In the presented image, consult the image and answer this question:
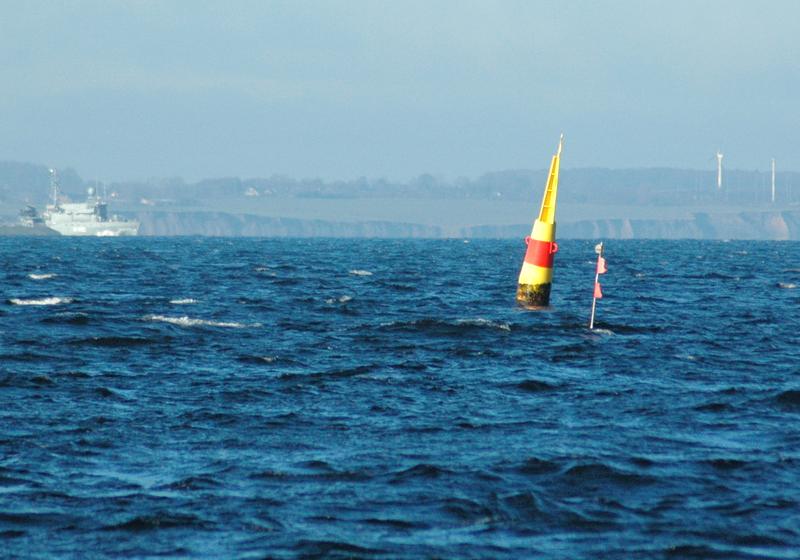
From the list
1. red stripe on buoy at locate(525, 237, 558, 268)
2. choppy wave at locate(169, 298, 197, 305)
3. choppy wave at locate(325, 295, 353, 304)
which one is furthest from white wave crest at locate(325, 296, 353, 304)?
red stripe on buoy at locate(525, 237, 558, 268)

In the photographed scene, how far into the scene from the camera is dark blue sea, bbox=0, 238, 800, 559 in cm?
1042

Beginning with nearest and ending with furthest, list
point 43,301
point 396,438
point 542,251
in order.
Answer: point 396,438 → point 542,251 → point 43,301

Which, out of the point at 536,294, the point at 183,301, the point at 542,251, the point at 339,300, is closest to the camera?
the point at 542,251

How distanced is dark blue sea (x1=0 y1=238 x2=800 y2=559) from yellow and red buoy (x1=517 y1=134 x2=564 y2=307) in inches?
61.5

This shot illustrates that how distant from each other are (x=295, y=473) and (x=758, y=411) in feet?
23.9

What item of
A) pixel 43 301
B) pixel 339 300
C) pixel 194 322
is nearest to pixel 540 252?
pixel 194 322

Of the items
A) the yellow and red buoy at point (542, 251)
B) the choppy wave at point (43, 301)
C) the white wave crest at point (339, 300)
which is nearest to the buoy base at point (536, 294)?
the yellow and red buoy at point (542, 251)

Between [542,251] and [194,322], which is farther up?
[542,251]

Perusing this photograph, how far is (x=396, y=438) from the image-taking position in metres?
14.6

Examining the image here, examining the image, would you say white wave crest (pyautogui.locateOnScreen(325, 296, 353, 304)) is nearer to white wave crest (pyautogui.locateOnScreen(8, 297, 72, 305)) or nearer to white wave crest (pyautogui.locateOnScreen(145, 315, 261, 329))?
white wave crest (pyautogui.locateOnScreen(8, 297, 72, 305))

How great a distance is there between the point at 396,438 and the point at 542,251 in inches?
636

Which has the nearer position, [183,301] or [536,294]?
[536,294]

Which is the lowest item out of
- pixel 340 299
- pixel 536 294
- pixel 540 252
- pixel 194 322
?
pixel 340 299

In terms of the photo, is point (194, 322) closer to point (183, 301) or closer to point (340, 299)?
point (183, 301)
